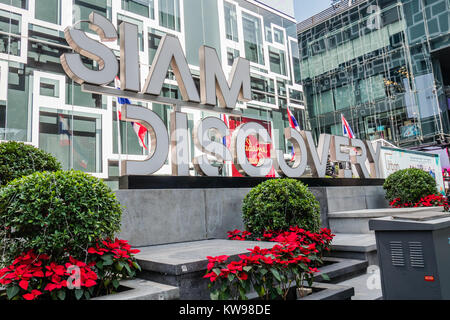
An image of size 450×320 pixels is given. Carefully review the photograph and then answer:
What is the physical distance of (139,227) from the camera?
617cm

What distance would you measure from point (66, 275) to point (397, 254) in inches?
134

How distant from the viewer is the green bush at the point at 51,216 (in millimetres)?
3480

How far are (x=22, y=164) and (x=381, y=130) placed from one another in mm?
29536

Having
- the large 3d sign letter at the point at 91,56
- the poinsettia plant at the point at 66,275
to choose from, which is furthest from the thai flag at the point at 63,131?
the poinsettia plant at the point at 66,275

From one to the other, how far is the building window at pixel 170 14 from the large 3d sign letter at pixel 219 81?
31.7 ft

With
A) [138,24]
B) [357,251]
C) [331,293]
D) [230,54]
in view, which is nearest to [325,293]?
[331,293]

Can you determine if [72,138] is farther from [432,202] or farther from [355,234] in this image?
[432,202]

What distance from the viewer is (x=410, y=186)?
10.4 m

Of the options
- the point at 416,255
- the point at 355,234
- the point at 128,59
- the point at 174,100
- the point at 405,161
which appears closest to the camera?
the point at 416,255

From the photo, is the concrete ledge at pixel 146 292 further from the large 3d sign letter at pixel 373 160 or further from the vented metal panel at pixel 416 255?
the large 3d sign letter at pixel 373 160

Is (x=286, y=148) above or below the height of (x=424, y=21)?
below

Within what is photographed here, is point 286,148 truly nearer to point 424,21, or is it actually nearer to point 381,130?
point 381,130
